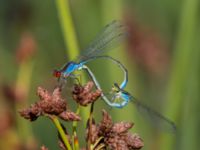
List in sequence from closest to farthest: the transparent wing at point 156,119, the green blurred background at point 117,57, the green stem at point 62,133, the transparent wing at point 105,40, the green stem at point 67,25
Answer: the green stem at point 62,133, the transparent wing at point 156,119, the transparent wing at point 105,40, the green stem at point 67,25, the green blurred background at point 117,57

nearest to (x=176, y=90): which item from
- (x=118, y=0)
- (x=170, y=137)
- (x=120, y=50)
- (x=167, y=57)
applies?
(x=170, y=137)

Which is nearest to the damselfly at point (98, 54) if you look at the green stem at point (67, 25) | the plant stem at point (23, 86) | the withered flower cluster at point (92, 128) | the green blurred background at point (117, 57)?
the withered flower cluster at point (92, 128)

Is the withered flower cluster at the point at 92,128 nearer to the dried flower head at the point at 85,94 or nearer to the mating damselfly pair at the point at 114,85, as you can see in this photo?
the dried flower head at the point at 85,94

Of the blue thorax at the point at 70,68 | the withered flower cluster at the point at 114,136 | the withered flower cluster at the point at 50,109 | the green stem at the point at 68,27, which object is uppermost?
the green stem at the point at 68,27

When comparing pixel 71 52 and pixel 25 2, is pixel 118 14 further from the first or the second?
pixel 25 2

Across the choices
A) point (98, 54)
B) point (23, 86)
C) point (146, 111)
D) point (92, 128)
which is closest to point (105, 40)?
point (98, 54)

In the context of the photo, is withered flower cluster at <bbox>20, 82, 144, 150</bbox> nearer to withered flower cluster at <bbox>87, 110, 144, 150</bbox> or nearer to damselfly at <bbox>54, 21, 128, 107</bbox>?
withered flower cluster at <bbox>87, 110, 144, 150</bbox>

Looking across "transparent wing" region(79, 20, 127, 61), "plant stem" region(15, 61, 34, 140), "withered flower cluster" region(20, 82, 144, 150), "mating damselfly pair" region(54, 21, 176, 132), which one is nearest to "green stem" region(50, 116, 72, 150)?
"withered flower cluster" region(20, 82, 144, 150)
